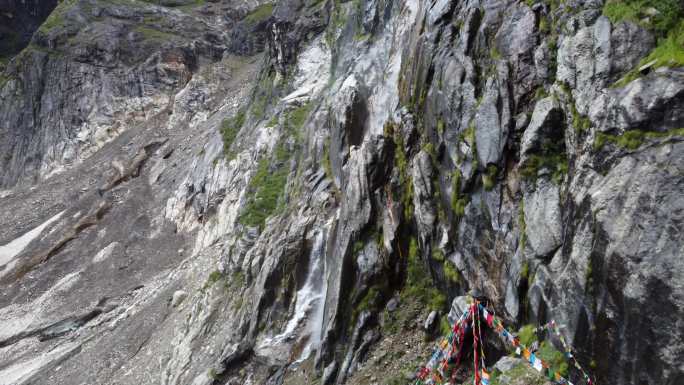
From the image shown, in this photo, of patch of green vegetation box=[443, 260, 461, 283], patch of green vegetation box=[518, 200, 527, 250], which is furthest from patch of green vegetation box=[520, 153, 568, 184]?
patch of green vegetation box=[443, 260, 461, 283]

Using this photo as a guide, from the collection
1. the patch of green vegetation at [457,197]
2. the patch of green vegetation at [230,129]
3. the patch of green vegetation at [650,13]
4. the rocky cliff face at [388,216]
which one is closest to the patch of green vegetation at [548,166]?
the rocky cliff face at [388,216]

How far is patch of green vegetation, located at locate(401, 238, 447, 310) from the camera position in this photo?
1028cm

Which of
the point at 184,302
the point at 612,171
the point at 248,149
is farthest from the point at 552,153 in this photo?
the point at 248,149

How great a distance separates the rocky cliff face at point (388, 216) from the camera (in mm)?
5793

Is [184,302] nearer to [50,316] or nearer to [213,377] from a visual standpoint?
[213,377]

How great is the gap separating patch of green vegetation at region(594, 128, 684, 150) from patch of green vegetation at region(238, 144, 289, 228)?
1503 cm

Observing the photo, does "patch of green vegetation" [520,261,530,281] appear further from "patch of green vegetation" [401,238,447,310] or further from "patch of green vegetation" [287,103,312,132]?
"patch of green vegetation" [287,103,312,132]

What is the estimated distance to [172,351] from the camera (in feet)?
57.4

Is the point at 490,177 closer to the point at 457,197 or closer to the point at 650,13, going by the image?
the point at 457,197

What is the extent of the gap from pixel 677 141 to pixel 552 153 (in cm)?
214

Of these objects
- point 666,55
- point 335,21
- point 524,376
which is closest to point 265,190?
point 335,21

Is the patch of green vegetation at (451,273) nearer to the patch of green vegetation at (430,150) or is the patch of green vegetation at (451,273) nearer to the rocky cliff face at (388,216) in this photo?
the rocky cliff face at (388,216)

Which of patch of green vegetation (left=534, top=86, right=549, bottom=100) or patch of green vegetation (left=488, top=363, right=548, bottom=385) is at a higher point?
patch of green vegetation (left=534, top=86, right=549, bottom=100)

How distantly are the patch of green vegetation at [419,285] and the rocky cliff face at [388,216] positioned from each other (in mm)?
45
